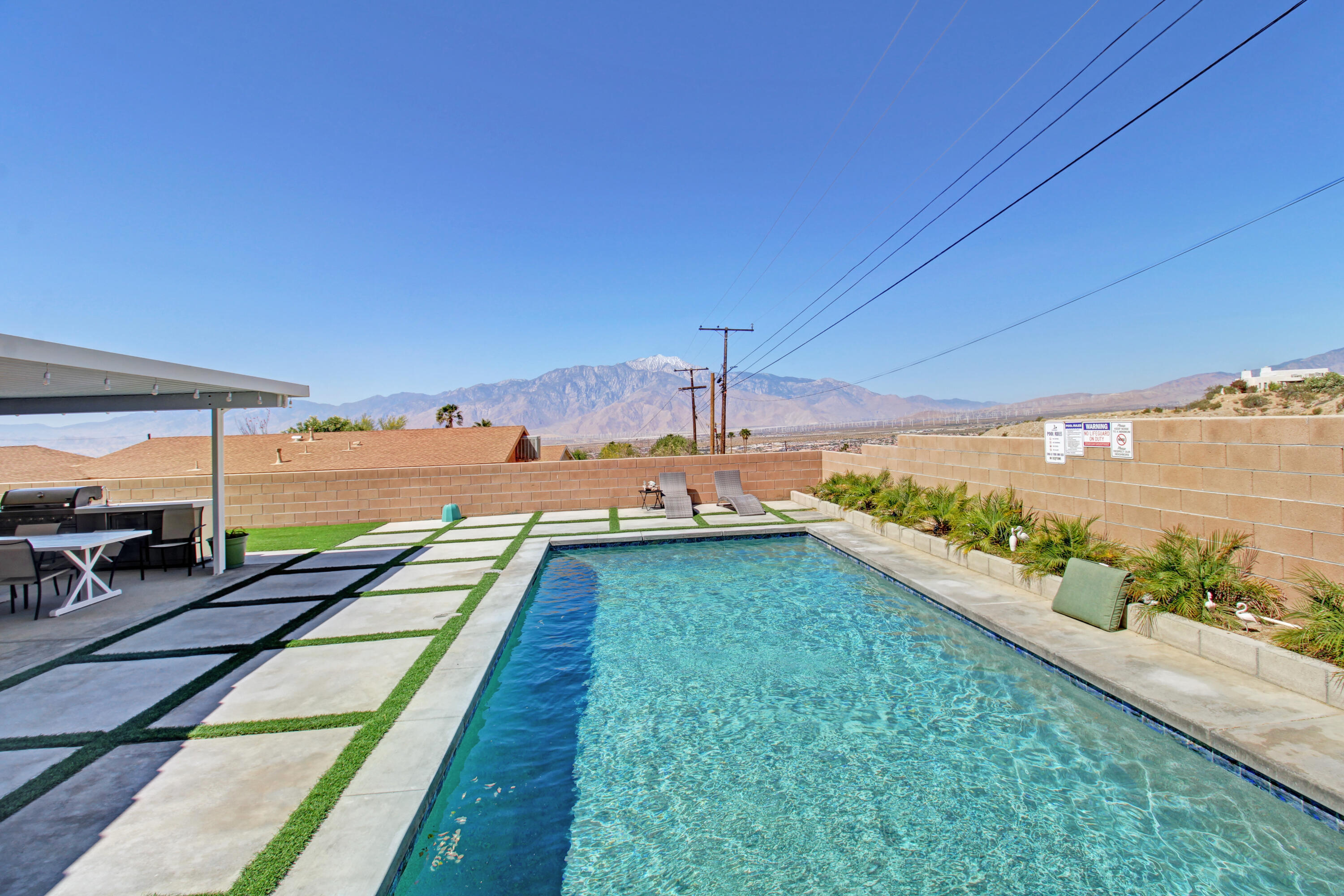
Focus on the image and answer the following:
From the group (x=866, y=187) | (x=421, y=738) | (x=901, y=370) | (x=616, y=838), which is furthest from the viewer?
(x=901, y=370)

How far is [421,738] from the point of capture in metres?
3.60

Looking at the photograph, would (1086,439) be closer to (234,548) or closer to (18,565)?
(234,548)

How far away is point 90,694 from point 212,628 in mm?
1589

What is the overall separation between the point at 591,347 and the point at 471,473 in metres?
52.2

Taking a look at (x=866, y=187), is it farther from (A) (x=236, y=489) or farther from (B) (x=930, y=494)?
(A) (x=236, y=489)

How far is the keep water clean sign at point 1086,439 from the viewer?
6.85 m

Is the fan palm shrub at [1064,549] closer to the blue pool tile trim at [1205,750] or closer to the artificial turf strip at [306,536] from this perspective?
the blue pool tile trim at [1205,750]

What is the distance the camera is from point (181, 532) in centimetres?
840

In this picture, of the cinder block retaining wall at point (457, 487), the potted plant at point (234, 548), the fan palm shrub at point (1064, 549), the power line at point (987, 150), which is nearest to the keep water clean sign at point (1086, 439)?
the fan palm shrub at point (1064, 549)

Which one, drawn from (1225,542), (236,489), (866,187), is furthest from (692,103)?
(1225,542)

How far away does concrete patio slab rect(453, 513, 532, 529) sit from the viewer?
41.9 feet

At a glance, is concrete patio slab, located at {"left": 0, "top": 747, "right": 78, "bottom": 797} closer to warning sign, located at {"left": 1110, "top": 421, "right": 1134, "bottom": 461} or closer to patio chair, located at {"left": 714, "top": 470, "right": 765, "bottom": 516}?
warning sign, located at {"left": 1110, "top": 421, "right": 1134, "bottom": 461}

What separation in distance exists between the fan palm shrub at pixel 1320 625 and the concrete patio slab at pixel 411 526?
41.6 feet

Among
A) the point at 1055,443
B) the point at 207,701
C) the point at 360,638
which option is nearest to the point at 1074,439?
the point at 1055,443
